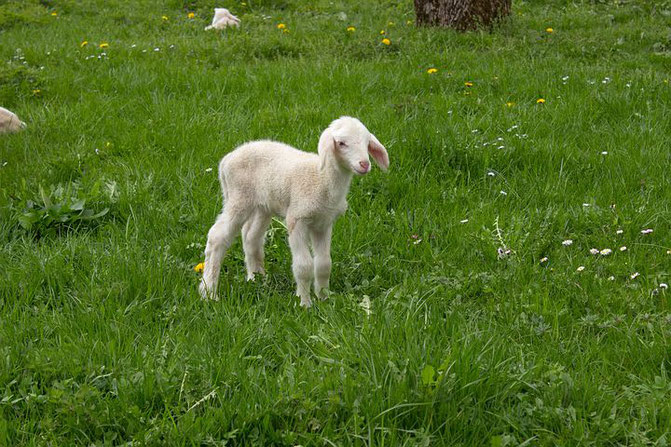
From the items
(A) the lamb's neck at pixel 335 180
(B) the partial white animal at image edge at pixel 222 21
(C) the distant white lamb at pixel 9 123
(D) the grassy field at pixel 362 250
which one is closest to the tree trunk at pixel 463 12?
(D) the grassy field at pixel 362 250

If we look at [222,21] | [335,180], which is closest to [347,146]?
[335,180]

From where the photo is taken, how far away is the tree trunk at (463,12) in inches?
388

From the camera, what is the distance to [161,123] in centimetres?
688

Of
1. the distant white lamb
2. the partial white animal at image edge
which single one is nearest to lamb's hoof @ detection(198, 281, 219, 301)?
the distant white lamb

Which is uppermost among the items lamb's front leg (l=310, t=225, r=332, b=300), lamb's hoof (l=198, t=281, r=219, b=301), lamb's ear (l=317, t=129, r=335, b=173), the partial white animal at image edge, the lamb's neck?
lamb's ear (l=317, t=129, r=335, b=173)

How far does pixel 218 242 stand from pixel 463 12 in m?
6.73

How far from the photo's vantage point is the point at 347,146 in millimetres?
3736

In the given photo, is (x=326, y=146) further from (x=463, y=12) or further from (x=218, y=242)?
(x=463, y=12)

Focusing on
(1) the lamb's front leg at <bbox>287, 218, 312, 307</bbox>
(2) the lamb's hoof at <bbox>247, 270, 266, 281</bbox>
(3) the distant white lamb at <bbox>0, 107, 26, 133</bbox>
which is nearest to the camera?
(1) the lamb's front leg at <bbox>287, 218, 312, 307</bbox>

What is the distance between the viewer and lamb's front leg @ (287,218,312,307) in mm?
4070

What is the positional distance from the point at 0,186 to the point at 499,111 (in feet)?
14.2

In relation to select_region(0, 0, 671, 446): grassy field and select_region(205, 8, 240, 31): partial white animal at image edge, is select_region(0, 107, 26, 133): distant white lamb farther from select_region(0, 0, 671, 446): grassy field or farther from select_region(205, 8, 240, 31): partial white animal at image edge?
select_region(205, 8, 240, 31): partial white animal at image edge

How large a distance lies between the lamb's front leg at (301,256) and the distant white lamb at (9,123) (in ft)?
13.1

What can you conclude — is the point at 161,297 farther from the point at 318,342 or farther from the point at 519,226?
the point at 519,226
